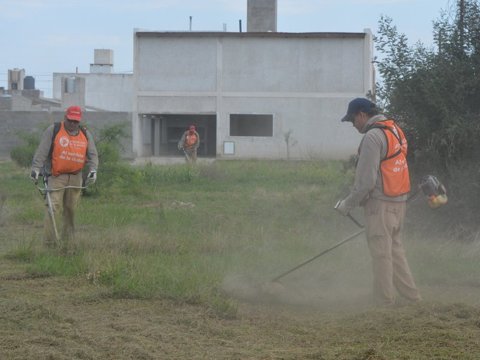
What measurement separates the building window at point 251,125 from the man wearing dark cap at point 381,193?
3368 cm

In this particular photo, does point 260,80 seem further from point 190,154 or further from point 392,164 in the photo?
point 392,164

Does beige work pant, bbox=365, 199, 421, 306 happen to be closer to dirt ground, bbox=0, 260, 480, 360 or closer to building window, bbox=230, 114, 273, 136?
dirt ground, bbox=0, 260, 480, 360

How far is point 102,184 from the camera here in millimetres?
18125

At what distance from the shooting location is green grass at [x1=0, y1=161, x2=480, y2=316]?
8.69 meters

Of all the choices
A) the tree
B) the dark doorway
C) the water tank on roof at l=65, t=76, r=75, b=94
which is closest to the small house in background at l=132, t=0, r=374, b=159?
the dark doorway

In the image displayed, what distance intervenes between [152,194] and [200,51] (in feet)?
75.3

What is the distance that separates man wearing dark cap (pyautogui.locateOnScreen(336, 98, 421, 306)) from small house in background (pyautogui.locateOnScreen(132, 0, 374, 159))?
107 feet

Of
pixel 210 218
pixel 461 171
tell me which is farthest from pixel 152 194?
pixel 461 171

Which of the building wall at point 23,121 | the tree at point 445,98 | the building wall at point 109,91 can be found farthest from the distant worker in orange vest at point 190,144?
the building wall at point 109,91

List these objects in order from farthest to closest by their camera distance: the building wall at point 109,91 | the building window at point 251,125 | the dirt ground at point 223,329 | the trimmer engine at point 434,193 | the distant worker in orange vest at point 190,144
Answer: the building wall at point 109,91, the building window at point 251,125, the distant worker in orange vest at point 190,144, the trimmer engine at point 434,193, the dirt ground at point 223,329

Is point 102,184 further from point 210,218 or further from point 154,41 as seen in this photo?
point 154,41

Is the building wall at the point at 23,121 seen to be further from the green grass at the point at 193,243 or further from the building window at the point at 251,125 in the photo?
the green grass at the point at 193,243

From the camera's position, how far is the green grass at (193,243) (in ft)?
28.5

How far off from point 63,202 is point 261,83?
3030 centimetres
